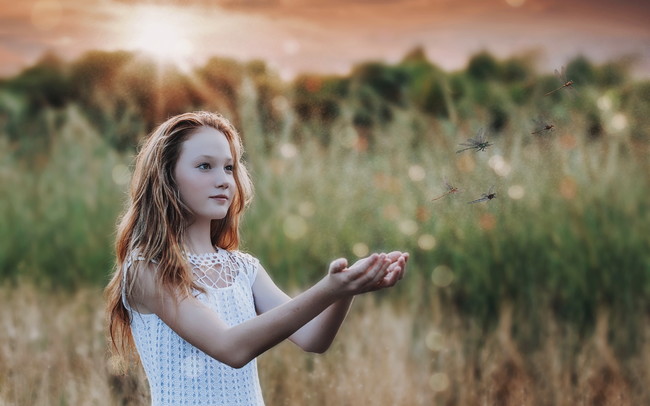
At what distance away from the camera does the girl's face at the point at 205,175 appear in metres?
1.61

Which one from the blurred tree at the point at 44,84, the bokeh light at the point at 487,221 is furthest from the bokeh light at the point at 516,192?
the blurred tree at the point at 44,84

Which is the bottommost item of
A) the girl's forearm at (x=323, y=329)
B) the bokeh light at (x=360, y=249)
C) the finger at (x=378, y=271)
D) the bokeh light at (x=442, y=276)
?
the girl's forearm at (x=323, y=329)

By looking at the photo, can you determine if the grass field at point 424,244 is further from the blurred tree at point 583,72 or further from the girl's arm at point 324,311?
the girl's arm at point 324,311

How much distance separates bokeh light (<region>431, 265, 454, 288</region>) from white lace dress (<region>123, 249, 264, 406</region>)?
4.91ft

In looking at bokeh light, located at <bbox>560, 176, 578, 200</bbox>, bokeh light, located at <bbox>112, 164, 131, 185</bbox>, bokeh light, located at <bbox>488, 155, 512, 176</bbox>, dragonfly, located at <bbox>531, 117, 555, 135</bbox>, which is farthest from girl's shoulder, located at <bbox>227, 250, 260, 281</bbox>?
bokeh light, located at <bbox>112, 164, 131, 185</bbox>

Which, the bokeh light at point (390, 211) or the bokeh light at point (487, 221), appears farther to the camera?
the bokeh light at point (390, 211)

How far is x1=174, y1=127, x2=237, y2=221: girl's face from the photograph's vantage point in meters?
1.61

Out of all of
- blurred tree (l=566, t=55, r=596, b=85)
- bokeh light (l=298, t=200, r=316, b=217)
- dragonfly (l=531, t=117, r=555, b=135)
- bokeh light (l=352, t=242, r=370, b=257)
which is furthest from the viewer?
bokeh light (l=298, t=200, r=316, b=217)

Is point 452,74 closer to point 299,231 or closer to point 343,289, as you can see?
point 299,231

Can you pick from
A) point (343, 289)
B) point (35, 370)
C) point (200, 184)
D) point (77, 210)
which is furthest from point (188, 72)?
point (343, 289)

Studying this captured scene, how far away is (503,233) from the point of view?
3057mm

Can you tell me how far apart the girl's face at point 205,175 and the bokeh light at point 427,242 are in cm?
157

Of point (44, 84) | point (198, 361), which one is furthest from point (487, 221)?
point (44, 84)

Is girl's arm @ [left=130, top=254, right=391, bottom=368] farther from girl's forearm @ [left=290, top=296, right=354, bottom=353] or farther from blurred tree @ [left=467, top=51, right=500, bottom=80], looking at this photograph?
blurred tree @ [left=467, top=51, right=500, bottom=80]
